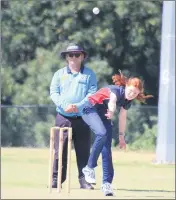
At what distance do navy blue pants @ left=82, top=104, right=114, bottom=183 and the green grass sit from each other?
1.13 feet

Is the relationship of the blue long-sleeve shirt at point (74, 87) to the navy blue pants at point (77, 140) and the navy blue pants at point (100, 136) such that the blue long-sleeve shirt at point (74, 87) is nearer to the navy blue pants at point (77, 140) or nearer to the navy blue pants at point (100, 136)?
the navy blue pants at point (77, 140)

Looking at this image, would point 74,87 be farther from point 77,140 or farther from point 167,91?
point 167,91

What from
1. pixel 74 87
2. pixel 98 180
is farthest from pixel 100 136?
pixel 98 180

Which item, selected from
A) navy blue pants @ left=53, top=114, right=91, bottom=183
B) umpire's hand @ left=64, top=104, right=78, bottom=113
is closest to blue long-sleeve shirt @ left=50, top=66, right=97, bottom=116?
umpire's hand @ left=64, top=104, right=78, bottom=113

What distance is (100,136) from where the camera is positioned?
1065 centimetres

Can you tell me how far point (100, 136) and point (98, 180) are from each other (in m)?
3.48

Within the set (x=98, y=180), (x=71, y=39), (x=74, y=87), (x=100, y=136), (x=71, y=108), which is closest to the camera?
(x=100, y=136)

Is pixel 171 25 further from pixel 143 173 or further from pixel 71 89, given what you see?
pixel 71 89

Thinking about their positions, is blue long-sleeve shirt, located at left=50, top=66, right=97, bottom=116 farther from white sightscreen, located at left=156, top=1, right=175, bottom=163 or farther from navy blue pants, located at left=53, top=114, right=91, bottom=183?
white sightscreen, located at left=156, top=1, right=175, bottom=163

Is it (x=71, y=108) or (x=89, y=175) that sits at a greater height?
(x=71, y=108)

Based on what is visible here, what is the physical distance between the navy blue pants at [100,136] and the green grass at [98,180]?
1.13ft

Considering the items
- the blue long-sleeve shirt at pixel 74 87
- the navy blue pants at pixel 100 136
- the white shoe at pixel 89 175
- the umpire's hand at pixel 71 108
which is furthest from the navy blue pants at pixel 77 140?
the white shoe at pixel 89 175

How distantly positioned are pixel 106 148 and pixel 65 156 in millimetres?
933

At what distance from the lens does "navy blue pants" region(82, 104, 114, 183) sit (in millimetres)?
10688
